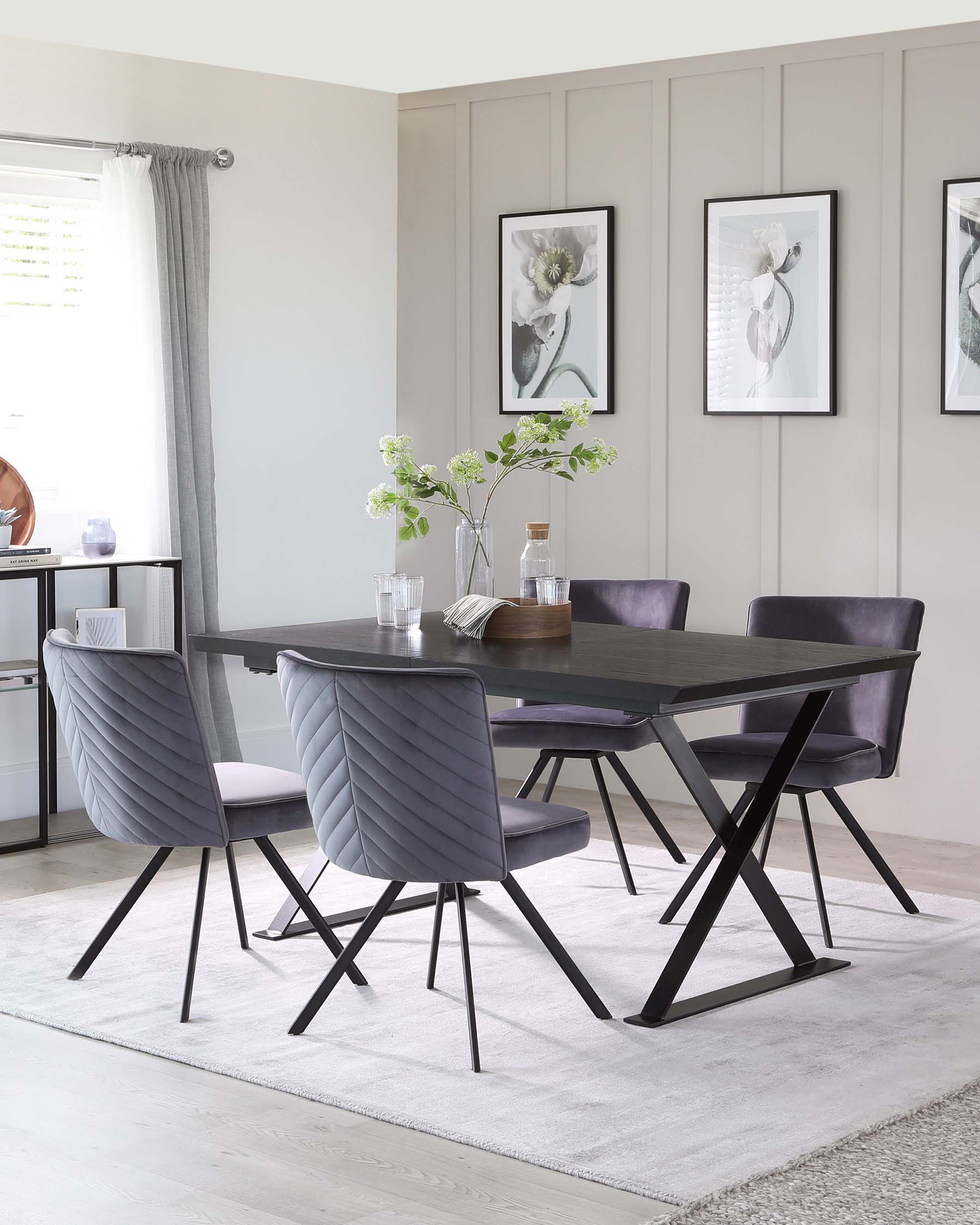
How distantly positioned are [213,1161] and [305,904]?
1.07 meters

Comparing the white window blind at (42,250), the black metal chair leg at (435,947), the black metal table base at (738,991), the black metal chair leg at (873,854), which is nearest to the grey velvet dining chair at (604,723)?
the black metal chair leg at (873,854)

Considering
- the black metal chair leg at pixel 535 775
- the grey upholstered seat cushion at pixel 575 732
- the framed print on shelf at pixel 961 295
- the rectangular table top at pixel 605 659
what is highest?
the framed print on shelf at pixel 961 295

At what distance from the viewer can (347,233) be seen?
6.06 metres

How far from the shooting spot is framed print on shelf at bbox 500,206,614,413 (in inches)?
229

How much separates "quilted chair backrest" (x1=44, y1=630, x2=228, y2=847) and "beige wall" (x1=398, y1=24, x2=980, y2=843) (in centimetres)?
279

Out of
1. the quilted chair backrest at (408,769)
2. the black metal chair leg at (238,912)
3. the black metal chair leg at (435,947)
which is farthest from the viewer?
the black metal chair leg at (238,912)

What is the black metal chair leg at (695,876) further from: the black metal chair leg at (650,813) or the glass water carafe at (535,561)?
the glass water carafe at (535,561)

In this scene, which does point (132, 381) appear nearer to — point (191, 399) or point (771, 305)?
point (191, 399)

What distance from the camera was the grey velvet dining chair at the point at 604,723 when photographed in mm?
4406

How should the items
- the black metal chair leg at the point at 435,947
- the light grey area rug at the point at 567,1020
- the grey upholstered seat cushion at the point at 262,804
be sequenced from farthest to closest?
the black metal chair leg at the point at 435,947
the grey upholstered seat cushion at the point at 262,804
the light grey area rug at the point at 567,1020

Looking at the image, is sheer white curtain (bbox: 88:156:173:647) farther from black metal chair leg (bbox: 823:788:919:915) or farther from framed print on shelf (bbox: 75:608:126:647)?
black metal chair leg (bbox: 823:788:919:915)

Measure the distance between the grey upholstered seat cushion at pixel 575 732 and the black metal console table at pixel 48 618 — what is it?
1.44 metres

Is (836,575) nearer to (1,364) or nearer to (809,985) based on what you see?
(809,985)

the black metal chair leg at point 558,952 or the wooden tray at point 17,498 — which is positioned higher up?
the wooden tray at point 17,498
